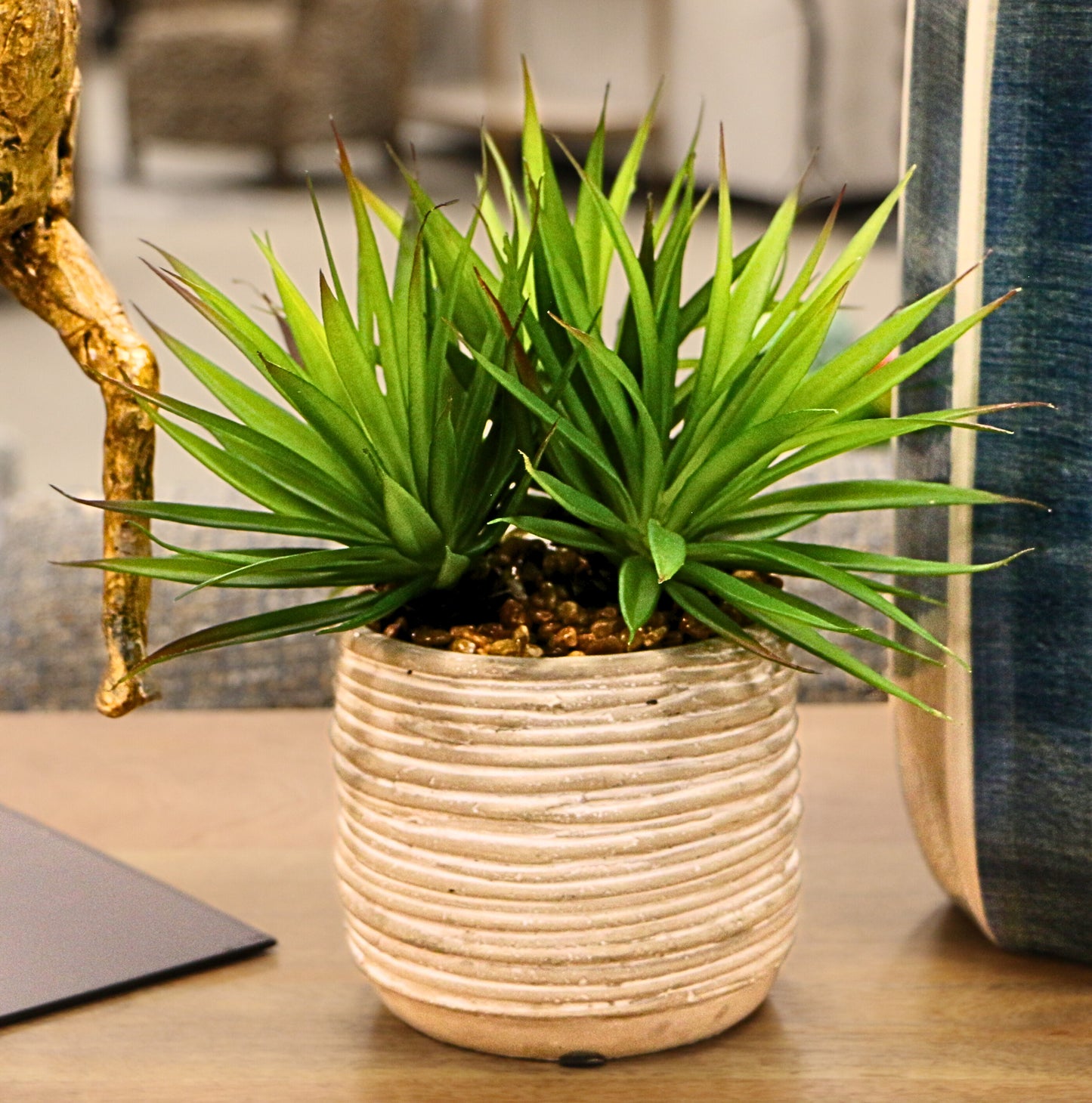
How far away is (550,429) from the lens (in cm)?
50

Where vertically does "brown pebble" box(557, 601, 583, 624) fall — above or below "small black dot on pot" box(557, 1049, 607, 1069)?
above

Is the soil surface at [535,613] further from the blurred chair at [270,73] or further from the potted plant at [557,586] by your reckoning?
the blurred chair at [270,73]

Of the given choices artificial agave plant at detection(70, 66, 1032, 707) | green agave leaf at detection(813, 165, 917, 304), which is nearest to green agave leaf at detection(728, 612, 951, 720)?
artificial agave plant at detection(70, 66, 1032, 707)

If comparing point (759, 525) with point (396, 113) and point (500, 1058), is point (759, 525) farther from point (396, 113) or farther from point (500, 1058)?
point (396, 113)

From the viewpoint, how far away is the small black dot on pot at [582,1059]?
1.74 feet

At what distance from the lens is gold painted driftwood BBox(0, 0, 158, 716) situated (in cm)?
52

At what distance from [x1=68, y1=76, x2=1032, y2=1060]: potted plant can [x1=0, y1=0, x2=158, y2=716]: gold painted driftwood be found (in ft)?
0.11

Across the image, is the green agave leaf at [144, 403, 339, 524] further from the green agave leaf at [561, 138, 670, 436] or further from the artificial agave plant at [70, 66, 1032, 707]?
the green agave leaf at [561, 138, 670, 436]

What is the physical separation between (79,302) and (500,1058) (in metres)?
0.29

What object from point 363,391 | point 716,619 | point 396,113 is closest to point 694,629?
point 716,619

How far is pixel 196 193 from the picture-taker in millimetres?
6539

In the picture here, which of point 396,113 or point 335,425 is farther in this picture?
point 396,113

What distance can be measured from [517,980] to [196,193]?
20.9 ft

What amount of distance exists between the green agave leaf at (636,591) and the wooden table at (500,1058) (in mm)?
158
